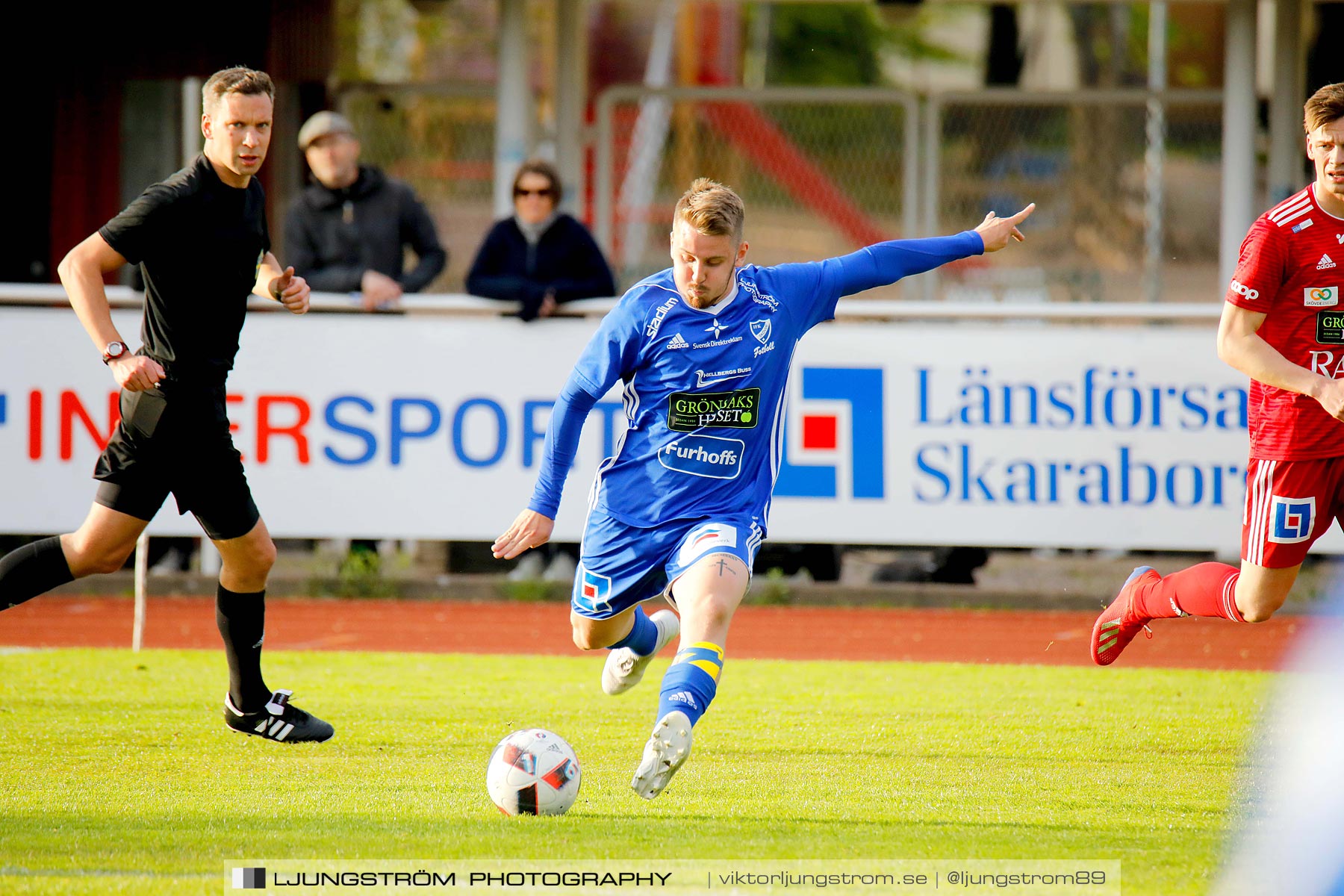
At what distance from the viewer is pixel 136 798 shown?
5.31 m

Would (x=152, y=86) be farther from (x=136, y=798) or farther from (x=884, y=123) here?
(x=136, y=798)

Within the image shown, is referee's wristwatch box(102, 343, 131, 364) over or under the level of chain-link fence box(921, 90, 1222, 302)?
under

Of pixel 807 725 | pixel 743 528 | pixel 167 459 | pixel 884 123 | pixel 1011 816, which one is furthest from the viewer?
pixel 884 123

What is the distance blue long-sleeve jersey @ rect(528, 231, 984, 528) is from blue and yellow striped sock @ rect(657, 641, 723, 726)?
1.96 ft

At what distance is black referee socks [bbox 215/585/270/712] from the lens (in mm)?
6281

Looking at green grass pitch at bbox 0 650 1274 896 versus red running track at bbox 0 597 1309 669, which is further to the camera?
red running track at bbox 0 597 1309 669

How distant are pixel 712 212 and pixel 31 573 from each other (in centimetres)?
283

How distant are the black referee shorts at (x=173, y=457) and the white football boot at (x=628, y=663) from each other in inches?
59.9

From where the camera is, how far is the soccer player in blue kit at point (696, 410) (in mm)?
5328

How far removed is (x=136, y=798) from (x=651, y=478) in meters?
1.93

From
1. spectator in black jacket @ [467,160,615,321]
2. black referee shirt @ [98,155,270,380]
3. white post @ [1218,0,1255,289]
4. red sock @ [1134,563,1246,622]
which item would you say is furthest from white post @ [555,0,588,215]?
red sock @ [1134,563,1246,622]

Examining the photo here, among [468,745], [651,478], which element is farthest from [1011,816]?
[468,745]

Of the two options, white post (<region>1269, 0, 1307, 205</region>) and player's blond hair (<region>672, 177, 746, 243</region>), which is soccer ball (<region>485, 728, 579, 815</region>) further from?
white post (<region>1269, 0, 1307, 205</region>)

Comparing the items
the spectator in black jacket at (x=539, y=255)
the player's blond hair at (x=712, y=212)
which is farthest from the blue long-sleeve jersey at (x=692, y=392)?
the spectator in black jacket at (x=539, y=255)
